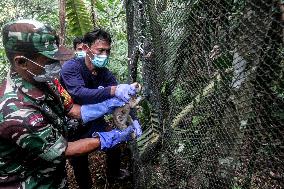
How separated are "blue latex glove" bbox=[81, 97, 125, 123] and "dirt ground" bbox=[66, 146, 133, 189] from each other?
108 cm

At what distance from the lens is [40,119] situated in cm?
200

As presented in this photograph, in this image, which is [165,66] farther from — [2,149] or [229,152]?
[2,149]

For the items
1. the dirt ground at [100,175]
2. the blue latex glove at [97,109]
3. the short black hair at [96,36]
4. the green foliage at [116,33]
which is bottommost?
the dirt ground at [100,175]

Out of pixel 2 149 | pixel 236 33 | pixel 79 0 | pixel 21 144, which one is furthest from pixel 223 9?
pixel 79 0

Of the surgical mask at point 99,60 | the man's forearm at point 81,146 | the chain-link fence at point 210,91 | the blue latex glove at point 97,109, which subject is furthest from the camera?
the surgical mask at point 99,60

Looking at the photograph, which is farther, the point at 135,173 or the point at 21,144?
the point at 135,173

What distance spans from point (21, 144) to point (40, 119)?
17 centimetres

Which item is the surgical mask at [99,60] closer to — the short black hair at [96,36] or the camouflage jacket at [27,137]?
the short black hair at [96,36]

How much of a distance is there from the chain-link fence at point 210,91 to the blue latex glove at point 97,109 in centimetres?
30

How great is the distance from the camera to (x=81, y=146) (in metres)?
2.27

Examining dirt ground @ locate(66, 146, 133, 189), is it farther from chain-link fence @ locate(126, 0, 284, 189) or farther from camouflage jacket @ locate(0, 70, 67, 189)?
camouflage jacket @ locate(0, 70, 67, 189)

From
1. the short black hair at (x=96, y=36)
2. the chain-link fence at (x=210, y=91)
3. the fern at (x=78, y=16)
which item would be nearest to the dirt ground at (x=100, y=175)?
the chain-link fence at (x=210, y=91)

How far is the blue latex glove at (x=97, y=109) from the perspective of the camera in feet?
10.6

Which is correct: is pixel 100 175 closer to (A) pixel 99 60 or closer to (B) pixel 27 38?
(A) pixel 99 60
